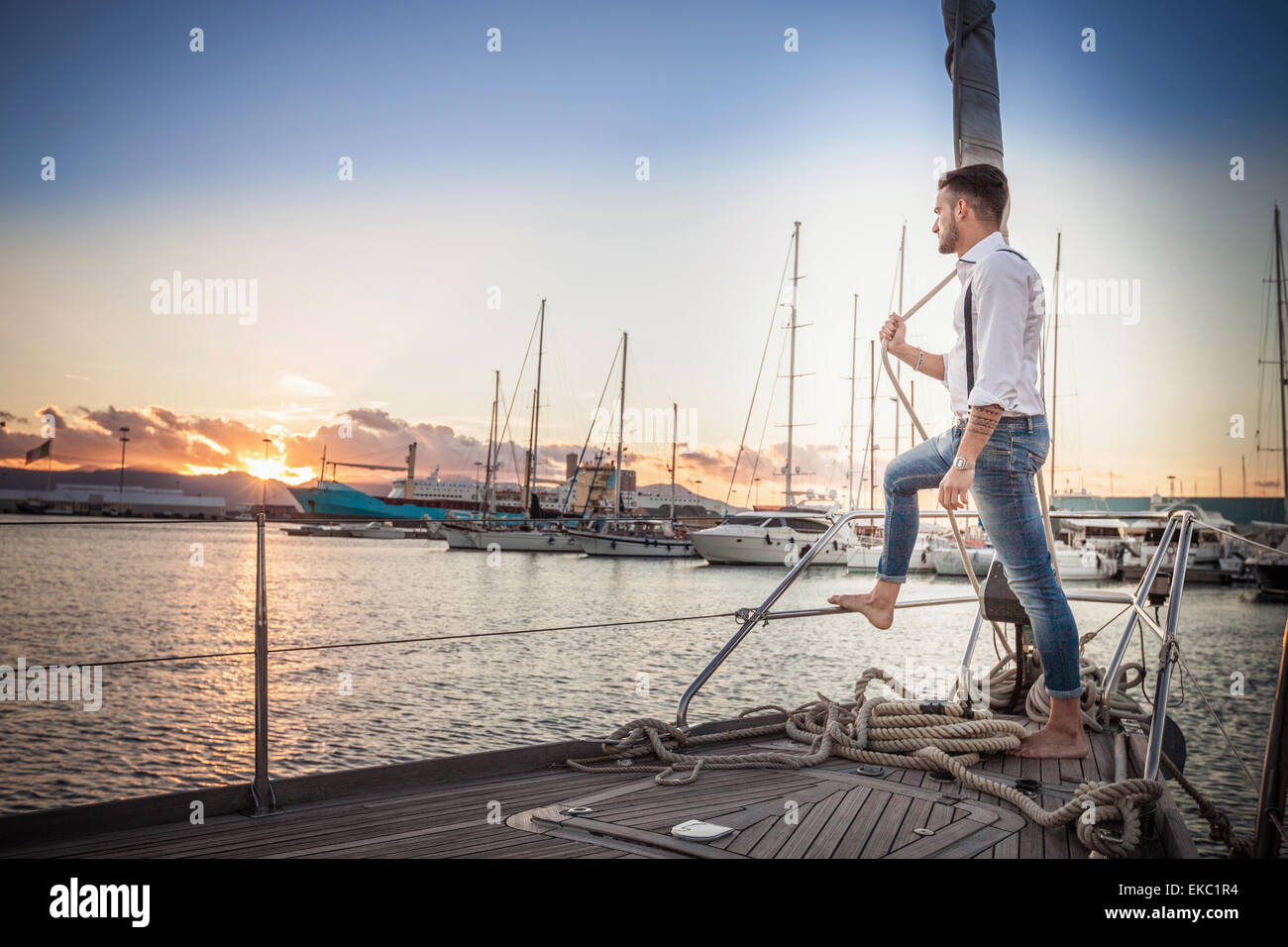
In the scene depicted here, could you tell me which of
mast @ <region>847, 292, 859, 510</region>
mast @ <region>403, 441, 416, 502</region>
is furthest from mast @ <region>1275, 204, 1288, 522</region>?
mast @ <region>403, 441, 416, 502</region>

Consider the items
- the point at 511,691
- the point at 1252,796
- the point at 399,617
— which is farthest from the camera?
the point at 399,617

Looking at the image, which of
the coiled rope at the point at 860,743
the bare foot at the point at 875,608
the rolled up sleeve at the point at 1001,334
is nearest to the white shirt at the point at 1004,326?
the rolled up sleeve at the point at 1001,334

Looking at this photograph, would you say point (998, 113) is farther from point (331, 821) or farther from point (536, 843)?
point (331, 821)

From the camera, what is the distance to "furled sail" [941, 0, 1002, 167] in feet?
10.9

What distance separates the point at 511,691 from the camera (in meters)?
11.1

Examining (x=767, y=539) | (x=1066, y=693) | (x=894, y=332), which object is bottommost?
(x=767, y=539)

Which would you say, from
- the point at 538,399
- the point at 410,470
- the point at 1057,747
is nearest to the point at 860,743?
the point at 1057,747

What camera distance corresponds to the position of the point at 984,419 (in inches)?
98.6

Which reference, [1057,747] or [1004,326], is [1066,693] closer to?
[1057,747]

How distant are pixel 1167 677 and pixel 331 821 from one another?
7.66 feet

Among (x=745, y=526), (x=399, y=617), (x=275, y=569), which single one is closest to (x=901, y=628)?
(x=399, y=617)

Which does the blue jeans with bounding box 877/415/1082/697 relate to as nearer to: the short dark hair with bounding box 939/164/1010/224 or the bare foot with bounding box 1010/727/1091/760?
the bare foot with bounding box 1010/727/1091/760

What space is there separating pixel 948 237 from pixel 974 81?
1.00 m

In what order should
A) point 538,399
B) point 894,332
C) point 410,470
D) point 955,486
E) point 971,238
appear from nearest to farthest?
point 955,486 → point 971,238 → point 894,332 → point 538,399 → point 410,470
